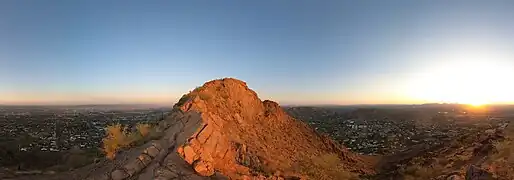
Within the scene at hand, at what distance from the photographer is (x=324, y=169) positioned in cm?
2145

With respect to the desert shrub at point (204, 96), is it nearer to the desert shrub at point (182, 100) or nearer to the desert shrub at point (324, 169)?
the desert shrub at point (182, 100)

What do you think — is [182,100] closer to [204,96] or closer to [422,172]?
[204,96]

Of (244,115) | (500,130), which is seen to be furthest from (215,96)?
(500,130)

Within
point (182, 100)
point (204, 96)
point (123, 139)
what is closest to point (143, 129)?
point (123, 139)

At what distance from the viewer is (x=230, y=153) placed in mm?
18734

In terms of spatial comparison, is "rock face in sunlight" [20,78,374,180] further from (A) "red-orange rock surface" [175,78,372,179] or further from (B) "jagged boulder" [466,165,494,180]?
(B) "jagged boulder" [466,165,494,180]

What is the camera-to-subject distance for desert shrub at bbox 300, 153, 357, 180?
66.2 ft

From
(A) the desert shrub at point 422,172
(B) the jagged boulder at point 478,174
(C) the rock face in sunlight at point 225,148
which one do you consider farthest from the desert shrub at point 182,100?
(B) the jagged boulder at point 478,174

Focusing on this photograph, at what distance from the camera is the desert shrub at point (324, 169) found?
20.2 m

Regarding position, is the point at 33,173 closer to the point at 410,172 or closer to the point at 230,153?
the point at 230,153

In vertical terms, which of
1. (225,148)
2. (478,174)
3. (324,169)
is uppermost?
(225,148)

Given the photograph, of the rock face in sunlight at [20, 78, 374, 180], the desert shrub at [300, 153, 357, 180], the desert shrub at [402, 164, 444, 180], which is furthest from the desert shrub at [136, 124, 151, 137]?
the desert shrub at [402, 164, 444, 180]

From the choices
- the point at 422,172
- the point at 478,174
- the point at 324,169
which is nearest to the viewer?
the point at 478,174

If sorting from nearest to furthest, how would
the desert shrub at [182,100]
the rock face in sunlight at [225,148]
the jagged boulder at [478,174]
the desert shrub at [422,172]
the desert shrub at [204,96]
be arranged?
the jagged boulder at [478,174]
the rock face in sunlight at [225,148]
the desert shrub at [422,172]
the desert shrub at [204,96]
the desert shrub at [182,100]
